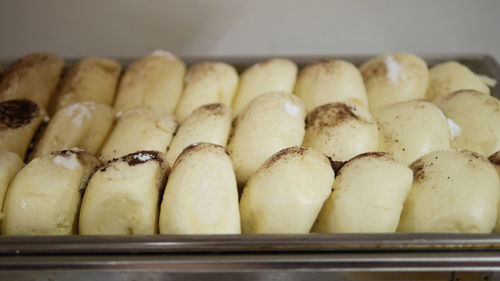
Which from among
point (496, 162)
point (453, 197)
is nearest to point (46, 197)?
point (453, 197)

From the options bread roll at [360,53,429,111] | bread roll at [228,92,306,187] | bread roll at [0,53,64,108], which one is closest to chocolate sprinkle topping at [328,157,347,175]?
bread roll at [228,92,306,187]

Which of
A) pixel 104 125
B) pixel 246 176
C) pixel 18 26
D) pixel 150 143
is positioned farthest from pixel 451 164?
pixel 18 26

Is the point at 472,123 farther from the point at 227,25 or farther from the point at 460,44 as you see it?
the point at 227,25

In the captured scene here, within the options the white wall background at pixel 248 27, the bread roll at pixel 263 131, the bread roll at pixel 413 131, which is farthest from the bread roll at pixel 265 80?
the white wall background at pixel 248 27

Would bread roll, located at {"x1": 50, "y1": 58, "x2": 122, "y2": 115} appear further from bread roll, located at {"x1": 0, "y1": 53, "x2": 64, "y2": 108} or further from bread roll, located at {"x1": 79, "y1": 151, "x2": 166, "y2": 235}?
bread roll, located at {"x1": 79, "y1": 151, "x2": 166, "y2": 235}

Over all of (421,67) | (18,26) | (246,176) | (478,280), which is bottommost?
(478,280)
